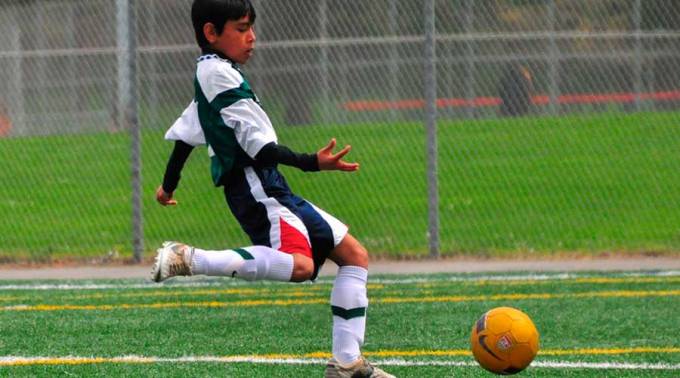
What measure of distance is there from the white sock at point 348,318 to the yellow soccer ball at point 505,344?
1.64ft

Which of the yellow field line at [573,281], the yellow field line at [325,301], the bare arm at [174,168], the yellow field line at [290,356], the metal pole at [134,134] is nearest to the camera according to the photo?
the bare arm at [174,168]

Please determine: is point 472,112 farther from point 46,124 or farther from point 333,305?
point 333,305

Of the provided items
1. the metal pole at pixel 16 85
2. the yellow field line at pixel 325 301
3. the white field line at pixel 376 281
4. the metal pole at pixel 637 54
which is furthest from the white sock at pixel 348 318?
the metal pole at pixel 16 85

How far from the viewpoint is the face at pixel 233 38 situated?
5.53m

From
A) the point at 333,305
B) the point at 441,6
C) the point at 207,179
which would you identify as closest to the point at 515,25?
the point at 441,6

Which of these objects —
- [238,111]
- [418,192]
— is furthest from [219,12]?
[418,192]

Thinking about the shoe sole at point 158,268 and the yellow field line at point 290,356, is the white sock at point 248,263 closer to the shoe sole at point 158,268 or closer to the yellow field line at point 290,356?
A: the shoe sole at point 158,268

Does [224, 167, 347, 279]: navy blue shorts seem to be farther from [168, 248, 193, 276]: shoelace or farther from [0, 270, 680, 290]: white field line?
[0, 270, 680, 290]: white field line

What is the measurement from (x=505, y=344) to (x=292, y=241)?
0.98 meters

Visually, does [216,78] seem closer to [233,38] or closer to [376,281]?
[233,38]

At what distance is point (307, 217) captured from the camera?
5492 millimetres

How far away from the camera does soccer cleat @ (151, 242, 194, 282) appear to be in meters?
5.11

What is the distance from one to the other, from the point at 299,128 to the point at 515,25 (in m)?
2.19

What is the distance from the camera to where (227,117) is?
17.7ft
